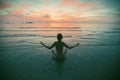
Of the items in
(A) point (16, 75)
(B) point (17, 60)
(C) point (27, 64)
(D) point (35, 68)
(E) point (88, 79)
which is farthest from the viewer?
(B) point (17, 60)

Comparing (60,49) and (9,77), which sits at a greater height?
(60,49)

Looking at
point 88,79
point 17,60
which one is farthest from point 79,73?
point 17,60

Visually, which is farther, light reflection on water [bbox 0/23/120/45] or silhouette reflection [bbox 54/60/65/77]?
light reflection on water [bbox 0/23/120/45]

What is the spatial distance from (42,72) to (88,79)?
1391mm

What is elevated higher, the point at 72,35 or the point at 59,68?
the point at 72,35

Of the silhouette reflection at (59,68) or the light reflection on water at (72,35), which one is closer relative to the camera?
the silhouette reflection at (59,68)

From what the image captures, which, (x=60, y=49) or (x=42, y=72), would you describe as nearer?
(x=42, y=72)

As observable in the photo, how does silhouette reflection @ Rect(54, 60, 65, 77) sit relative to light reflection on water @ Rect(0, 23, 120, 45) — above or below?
below

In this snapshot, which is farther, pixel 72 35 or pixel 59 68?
pixel 72 35

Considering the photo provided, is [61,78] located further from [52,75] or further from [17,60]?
[17,60]

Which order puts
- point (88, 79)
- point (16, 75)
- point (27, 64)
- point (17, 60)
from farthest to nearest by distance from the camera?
point (17, 60) → point (27, 64) → point (16, 75) → point (88, 79)

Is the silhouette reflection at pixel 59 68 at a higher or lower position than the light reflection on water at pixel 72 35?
lower

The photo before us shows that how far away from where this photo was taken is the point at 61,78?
4.01 m

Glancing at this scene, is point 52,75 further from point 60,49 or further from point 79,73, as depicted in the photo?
point 60,49
